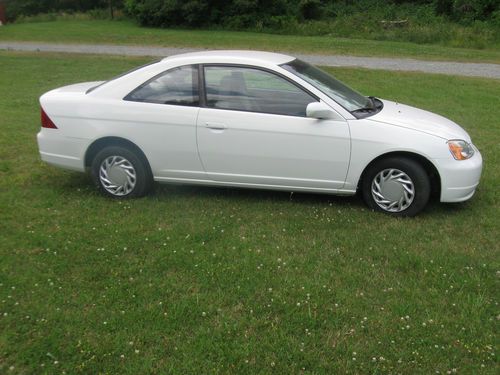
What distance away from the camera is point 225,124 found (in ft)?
17.4

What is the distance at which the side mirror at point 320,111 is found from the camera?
5.10 m

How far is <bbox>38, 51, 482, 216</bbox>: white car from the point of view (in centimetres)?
518

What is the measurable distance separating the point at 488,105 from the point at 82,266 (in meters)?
9.38

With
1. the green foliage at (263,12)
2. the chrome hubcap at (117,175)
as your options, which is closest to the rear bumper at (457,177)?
the chrome hubcap at (117,175)

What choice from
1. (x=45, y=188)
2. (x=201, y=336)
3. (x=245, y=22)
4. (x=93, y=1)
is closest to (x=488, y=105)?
(x=45, y=188)

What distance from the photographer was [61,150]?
5.78 m

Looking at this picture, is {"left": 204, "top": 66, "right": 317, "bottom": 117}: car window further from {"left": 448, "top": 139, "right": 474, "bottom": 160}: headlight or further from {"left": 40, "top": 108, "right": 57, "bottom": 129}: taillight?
{"left": 40, "top": 108, "right": 57, "bottom": 129}: taillight

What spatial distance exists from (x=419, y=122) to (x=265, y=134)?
154cm

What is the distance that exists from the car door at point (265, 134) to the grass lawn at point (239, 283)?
0.38 metres

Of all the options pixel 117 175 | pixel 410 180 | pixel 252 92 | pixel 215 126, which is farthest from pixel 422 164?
pixel 117 175

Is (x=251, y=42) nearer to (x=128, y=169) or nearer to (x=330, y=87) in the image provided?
(x=330, y=87)

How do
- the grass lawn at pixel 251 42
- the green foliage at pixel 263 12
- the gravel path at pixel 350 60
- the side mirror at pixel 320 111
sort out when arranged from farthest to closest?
the green foliage at pixel 263 12, the grass lawn at pixel 251 42, the gravel path at pixel 350 60, the side mirror at pixel 320 111

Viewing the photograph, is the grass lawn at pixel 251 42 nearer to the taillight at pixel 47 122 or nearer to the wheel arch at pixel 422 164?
the wheel arch at pixel 422 164

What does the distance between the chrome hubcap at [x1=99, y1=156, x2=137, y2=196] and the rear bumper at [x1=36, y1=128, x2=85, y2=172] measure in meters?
0.29
